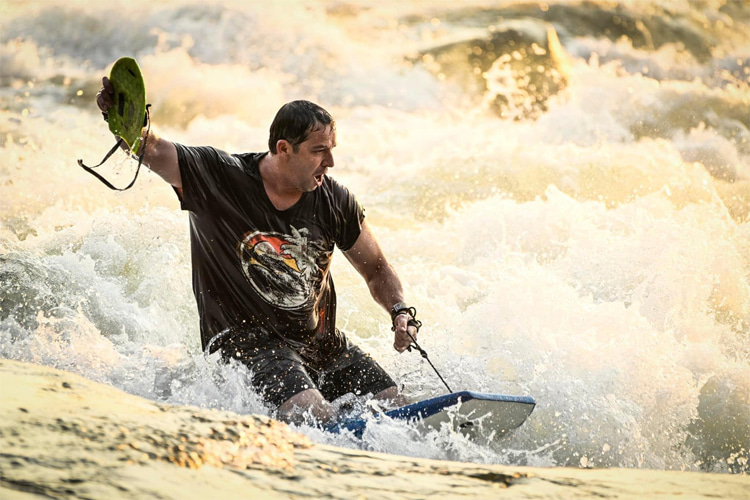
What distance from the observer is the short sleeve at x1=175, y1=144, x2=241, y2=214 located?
3.15 meters

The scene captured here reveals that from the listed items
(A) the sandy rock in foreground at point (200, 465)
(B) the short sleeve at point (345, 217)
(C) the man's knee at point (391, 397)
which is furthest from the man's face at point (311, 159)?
(A) the sandy rock in foreground at point (200, 465)

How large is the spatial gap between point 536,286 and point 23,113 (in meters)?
7.84

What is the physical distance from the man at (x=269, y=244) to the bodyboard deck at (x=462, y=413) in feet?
0.93

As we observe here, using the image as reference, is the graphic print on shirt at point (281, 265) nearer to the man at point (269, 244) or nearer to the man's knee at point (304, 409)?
the man at point (269, 244)

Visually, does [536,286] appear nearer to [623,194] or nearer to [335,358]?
[335,358]

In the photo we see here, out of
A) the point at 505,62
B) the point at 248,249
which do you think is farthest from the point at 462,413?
the point at 505,62

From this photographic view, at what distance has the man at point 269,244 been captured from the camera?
125 inches

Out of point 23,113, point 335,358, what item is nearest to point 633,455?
point 335,358

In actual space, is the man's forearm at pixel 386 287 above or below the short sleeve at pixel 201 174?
below

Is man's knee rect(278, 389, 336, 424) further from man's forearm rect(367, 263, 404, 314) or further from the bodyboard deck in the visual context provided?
man's forearm rect(367, 263, 404, 314)

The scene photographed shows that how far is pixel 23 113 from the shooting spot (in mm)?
10320

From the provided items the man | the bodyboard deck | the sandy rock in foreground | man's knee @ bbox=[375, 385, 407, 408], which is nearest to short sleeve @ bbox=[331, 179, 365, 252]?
the man

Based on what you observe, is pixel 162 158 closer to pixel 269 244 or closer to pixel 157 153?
pixel 157 153

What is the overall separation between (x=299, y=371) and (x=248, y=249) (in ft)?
1.76
